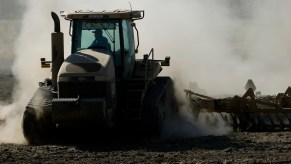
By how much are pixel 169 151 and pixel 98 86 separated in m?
1.88

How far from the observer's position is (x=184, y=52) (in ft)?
78.0

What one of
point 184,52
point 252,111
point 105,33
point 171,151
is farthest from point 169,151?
point 184,52

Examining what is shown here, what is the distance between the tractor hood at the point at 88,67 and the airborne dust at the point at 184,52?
183 centimetres

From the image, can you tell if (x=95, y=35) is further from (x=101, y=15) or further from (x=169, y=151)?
(x=169, y=151)

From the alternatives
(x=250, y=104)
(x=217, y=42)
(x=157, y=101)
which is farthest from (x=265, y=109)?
(x=217, y=42)

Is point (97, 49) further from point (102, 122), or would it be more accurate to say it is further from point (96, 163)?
point (96, 163)

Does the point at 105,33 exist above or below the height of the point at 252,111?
above

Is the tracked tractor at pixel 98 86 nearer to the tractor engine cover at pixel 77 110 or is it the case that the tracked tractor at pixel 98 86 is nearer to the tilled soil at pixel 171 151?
the tractor engine cover at pixel 77 110

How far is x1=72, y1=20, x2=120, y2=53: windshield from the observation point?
1520 cm

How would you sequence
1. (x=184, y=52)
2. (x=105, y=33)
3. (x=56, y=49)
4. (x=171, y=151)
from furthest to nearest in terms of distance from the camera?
1. (x=184, y=52)
2. (x=105, y=33)
3. (x=56, y=49)
4. (x=171, y=151)

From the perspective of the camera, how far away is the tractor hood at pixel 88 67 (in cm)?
1396

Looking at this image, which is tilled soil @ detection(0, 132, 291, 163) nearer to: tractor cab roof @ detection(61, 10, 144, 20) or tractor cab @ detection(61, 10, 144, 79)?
tractor cab @ detection(61, 10, 144, 79)

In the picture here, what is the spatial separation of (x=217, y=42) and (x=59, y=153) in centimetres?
1656

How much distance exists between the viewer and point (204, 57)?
25.0 meters
